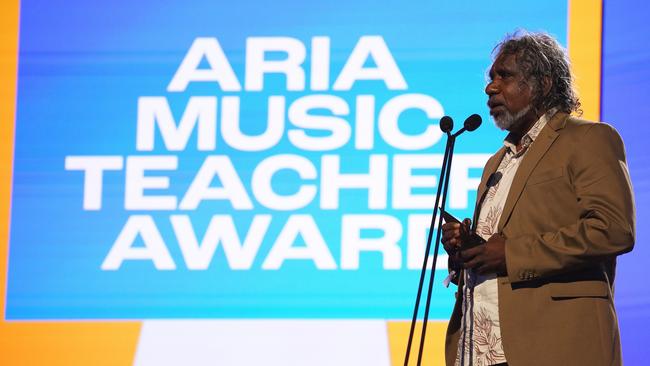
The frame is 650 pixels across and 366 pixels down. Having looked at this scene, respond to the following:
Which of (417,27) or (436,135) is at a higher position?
(417,27)

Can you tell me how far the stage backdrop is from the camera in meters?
3.70

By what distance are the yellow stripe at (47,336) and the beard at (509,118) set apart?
1964 mm

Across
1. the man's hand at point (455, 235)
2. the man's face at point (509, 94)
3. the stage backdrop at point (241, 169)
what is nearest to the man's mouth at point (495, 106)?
the man's face at point (509, 94)

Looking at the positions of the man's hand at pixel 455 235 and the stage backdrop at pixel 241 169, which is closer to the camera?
the man's hand at pixel 455 235

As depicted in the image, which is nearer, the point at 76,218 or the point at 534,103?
the point at 534,103

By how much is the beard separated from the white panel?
55.4 inches

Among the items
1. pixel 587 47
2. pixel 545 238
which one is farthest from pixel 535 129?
pixel 587 47

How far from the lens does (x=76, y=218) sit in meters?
3.95

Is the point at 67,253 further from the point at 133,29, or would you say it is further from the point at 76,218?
the point at 133,29

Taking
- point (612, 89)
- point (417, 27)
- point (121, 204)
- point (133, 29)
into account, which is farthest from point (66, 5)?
point (612, 89)

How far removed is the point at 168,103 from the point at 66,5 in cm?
69

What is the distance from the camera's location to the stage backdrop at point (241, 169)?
3.70 metres

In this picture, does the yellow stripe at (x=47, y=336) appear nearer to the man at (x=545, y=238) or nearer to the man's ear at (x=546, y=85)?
the man at (x=545, y=238)

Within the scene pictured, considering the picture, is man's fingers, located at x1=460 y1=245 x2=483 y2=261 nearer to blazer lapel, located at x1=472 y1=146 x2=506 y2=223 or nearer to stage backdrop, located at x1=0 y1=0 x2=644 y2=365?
blazer lapel, located at x1=472 y1=146 x2=506 y2=223
